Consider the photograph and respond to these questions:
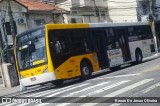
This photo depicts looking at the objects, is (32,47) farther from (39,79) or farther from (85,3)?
(85,3)

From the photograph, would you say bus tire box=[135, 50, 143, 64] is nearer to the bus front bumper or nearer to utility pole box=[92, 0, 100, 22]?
the bus front bumper

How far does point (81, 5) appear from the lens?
43.3 m

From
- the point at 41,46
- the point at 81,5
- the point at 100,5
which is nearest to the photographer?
the point at 41,46

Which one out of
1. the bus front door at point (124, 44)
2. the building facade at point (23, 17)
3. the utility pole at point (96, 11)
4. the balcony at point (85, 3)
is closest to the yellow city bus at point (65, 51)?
the bus front door at point (124, 44)

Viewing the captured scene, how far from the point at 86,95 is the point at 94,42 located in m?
7.87

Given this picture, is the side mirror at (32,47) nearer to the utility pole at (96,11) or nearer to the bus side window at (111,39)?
the bus side window at (111,39)

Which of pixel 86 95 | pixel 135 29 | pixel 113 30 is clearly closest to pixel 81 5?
pixel 135 29

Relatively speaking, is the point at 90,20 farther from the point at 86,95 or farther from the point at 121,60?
the point at 86,95

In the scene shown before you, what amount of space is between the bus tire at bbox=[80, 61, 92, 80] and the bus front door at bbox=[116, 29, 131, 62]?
14.1ft

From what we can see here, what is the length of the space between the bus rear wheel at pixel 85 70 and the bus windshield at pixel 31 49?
2.65 m

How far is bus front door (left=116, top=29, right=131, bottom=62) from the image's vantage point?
22183mm

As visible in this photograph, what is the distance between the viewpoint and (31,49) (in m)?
16.6

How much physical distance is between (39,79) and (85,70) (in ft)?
9.51

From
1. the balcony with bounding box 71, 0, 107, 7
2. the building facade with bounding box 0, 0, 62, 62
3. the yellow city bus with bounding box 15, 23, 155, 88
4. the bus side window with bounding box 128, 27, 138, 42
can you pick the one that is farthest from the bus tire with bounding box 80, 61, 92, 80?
the balcony with bounding box 71, 0, 107, 7
